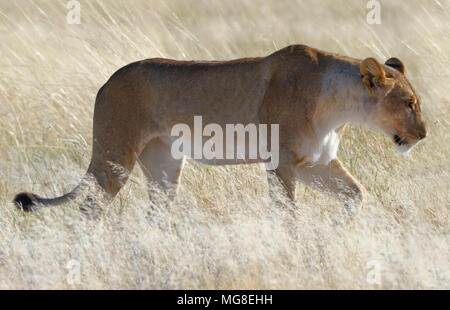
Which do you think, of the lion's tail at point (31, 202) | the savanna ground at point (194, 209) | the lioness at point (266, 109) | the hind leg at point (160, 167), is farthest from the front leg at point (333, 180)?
the lion's tail at point (31, 202)

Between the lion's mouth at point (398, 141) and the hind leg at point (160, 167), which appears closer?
the lion's mouth at point (398, 141)

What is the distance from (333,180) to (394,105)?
0.72 m

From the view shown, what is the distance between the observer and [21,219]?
5938 mm

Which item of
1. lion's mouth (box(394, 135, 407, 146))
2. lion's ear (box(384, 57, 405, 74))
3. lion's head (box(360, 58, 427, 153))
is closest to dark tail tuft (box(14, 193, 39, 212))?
lion's head (box(360, 58, 427, 153))

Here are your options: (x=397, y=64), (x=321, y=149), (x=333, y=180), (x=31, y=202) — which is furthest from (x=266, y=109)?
(x=31, y=202)

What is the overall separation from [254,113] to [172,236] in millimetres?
1039

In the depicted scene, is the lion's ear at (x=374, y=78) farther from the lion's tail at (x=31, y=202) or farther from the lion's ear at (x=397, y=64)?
the lion's tail at (x=31, y=202)

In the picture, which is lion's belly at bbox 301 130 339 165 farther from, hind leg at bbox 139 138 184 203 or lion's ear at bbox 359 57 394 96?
hind leg at bbox 139 138 184 203

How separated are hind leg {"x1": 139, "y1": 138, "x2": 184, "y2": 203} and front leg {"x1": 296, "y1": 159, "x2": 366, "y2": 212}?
90 centimetres

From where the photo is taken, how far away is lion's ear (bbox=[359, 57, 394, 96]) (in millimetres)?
5230

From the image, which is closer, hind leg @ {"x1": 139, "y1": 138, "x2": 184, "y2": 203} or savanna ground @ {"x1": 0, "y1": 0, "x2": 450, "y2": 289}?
savanna ground @ {"x1": 0, "y1": 0, "x2": 450, "y2": 289}

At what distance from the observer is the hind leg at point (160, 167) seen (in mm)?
6039
